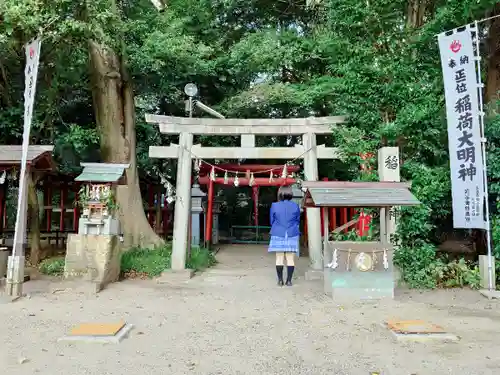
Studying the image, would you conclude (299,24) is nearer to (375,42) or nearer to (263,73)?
(263,73)

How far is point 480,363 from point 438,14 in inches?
263

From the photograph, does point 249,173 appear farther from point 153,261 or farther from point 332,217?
point 153,261

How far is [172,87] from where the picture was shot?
13.2 meters

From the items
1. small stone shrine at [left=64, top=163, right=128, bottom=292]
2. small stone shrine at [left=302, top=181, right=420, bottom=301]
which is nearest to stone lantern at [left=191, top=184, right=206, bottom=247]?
small stone shrine at [left=64, top=163, right=128, bottom=292]

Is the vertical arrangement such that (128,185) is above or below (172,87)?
below

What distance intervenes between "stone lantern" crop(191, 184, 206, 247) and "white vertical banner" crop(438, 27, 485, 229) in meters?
8.77

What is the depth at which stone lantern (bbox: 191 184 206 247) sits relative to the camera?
1470cm

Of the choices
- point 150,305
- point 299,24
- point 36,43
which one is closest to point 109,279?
point 150,305

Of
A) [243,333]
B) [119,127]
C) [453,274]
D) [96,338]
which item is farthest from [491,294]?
[119,127]

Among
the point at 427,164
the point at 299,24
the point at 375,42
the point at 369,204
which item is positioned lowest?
the point at 369,204

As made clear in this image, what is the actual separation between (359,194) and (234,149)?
4029 millimetres

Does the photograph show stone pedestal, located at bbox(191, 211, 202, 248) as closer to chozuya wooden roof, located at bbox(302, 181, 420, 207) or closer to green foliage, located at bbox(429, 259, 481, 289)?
chozuya wooden roof, located at bbox(302, 181, 420, 207)

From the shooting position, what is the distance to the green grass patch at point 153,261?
32.3 ft

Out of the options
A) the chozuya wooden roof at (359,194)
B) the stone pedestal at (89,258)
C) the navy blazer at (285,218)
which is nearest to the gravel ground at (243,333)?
the stone pedestal at (89,258)
